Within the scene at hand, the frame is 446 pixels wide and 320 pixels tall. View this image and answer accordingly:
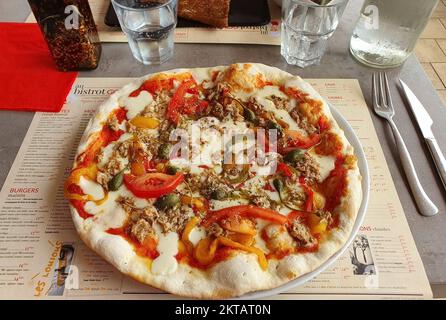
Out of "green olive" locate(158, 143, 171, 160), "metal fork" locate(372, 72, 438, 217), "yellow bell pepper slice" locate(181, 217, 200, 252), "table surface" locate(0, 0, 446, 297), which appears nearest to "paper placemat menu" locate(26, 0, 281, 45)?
"table surface" locate(0, 0, 446, 297)

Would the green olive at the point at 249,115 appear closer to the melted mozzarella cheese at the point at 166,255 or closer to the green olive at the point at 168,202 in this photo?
the green olive at the point at 168,202

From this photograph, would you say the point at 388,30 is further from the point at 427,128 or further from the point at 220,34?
the point at 220,34

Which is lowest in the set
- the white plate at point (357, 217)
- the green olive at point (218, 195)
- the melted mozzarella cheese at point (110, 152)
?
the white plate at point (357, 217)

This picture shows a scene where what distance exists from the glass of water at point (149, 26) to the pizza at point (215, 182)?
27 cm

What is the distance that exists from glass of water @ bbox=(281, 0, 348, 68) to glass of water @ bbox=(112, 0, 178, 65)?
51 cm

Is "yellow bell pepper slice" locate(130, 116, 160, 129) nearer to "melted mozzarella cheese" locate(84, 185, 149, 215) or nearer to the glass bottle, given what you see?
"melted mozzarella cheese" locate(84, 185, 149, 215)

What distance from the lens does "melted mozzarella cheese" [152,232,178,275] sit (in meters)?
1.03

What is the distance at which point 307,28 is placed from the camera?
5.50 feet

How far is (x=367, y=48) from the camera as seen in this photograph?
170cm

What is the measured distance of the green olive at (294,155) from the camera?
126cm

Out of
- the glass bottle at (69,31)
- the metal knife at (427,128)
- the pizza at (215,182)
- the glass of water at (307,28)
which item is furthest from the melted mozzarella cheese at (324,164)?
the glass bottle at (69,31)
